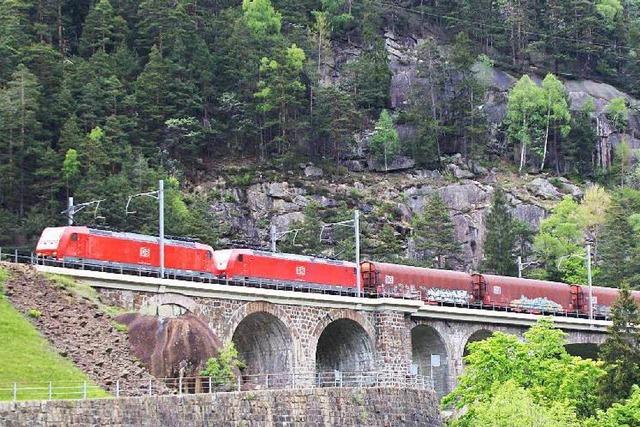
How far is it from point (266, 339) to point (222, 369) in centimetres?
1391

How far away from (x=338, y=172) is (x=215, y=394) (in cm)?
6193

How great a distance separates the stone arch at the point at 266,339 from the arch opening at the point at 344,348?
457cm

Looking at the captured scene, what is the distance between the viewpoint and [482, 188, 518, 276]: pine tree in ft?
332

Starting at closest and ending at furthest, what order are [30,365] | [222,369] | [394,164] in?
1. [30,365]
2. [222,369]
3. [394,164]

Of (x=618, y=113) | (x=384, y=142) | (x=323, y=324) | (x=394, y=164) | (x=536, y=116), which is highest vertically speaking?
(x=618, y=113)

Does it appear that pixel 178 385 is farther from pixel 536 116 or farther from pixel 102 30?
pixel 536 116

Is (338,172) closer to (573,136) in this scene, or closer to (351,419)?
(573,136)

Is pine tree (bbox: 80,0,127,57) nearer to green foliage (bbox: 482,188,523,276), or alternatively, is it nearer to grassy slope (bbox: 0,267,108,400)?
green foliage (bbox: 482,188,523,276)

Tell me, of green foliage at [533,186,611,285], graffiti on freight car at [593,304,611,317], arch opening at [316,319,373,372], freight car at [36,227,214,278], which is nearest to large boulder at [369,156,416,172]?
green foliage at [533,186,611,285]

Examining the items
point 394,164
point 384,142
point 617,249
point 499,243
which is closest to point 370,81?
point 384,142

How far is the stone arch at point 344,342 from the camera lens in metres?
70.8

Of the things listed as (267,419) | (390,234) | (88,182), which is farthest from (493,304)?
(267,419)

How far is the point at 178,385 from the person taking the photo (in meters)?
54.2

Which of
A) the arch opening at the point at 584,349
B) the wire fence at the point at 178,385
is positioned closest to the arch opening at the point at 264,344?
the wire fence at the point at 178,385
